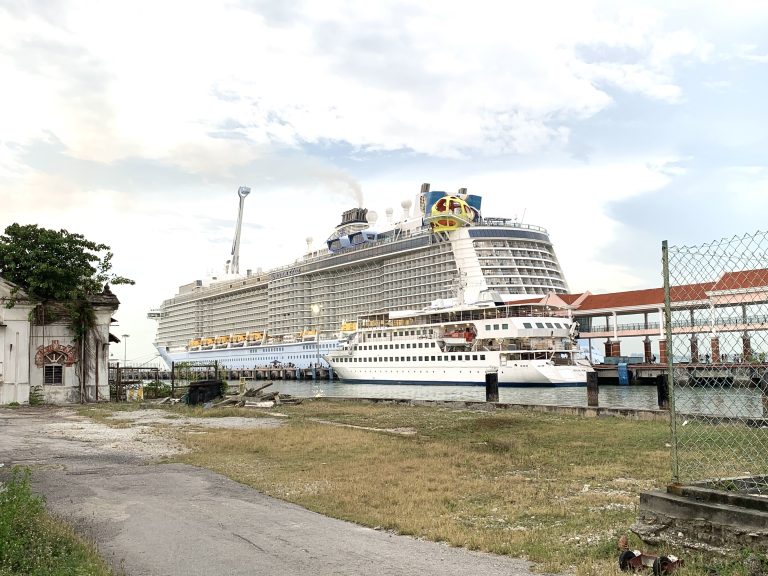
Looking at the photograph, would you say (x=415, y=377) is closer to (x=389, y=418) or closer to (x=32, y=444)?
(x=389, y=418)

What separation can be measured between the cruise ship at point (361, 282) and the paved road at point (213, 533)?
54553 mm

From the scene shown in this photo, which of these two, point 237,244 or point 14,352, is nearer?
point 14,352

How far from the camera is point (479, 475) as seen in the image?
11.9 metres

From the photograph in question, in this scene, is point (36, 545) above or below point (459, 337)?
below

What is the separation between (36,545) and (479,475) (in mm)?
7499

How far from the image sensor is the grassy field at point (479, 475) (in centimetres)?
749

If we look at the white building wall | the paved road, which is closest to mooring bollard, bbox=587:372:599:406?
the paved road

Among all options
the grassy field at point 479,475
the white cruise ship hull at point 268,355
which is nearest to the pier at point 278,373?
the white cruise ship hull at point 268,355

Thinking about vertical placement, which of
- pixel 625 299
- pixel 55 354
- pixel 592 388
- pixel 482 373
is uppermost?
pixel 625 299

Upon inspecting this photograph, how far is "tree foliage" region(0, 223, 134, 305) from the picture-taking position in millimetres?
31203

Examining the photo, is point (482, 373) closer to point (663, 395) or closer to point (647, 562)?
point (663, 395)

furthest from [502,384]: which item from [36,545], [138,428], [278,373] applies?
[36,545]

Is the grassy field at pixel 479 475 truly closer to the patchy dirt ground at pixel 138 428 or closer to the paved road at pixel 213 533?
the paved road at pixel 213 533

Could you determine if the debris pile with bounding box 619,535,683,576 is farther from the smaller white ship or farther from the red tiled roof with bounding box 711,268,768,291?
the smaller white ship
